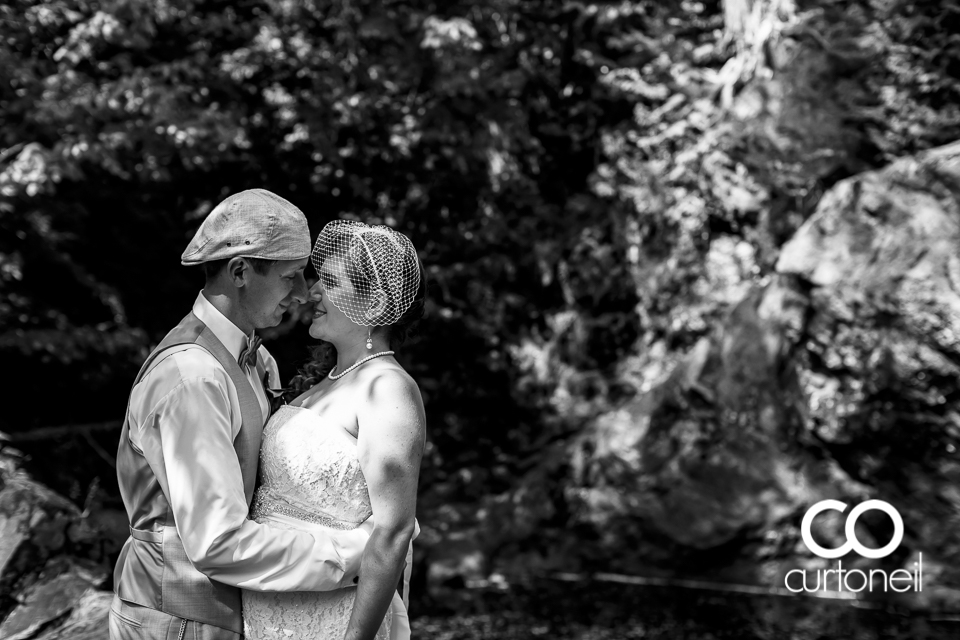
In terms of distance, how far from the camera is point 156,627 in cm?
206

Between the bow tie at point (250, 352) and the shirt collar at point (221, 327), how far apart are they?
14mm

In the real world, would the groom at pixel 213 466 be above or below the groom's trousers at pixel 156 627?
above

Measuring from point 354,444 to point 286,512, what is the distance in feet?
0.79

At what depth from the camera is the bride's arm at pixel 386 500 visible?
2.14 metres

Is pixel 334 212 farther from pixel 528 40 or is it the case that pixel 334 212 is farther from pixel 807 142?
pixel 807 142

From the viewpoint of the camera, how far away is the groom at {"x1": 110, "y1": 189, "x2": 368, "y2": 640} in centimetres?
200

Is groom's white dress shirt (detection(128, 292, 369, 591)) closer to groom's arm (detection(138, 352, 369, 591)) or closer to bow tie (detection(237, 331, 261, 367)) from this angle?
groom's arm (detection(138, 352, 369, 591))

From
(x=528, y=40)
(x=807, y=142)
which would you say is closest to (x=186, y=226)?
(x=528, y=40)

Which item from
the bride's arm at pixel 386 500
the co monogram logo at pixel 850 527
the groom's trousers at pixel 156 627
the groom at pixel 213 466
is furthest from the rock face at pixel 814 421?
the groom's trousers at pixel 156 627

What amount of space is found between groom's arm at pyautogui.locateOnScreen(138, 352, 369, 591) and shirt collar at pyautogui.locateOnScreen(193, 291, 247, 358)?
115 millimetres

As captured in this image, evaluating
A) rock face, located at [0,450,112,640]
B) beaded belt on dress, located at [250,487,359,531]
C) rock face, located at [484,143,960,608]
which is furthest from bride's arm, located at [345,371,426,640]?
rock face, located at [484,143,960,608]

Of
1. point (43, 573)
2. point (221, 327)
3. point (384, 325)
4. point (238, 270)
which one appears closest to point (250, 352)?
point (221, 327)

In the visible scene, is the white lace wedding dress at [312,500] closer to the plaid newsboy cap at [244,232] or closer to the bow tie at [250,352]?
the bow tie at [250,352]

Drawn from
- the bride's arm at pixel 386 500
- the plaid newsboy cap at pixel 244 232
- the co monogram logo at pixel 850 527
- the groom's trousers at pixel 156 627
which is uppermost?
the plaid newsboy cap at pixel 244 232
